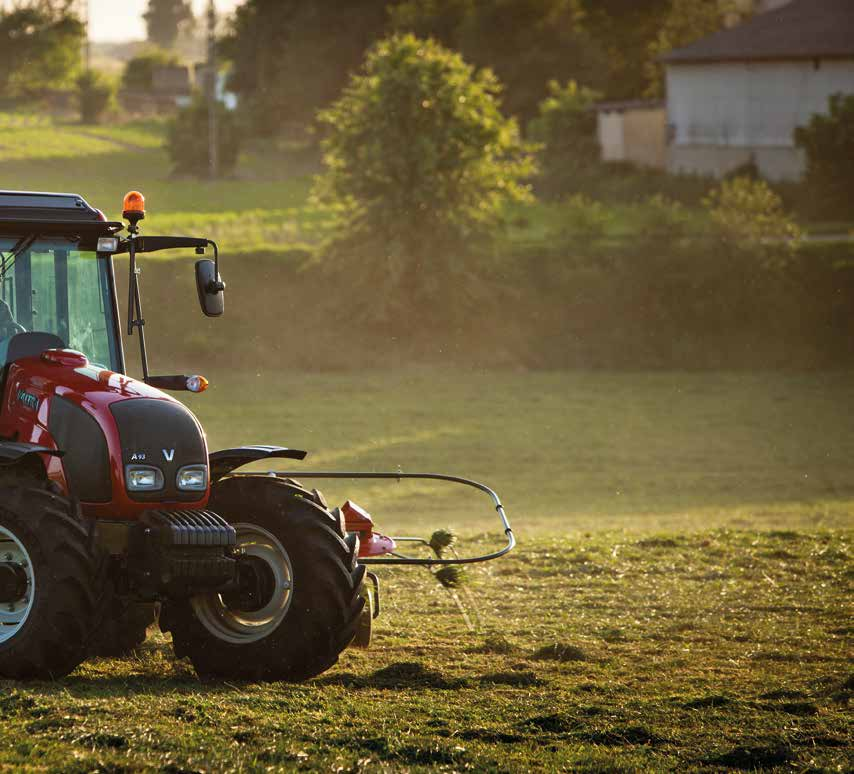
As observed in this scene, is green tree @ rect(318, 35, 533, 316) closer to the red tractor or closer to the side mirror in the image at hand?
the red tractor

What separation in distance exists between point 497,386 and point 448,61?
10.0 meters

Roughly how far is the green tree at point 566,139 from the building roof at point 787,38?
12.5ft

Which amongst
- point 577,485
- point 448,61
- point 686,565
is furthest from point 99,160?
point 686,565

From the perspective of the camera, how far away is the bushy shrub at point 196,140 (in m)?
58.2

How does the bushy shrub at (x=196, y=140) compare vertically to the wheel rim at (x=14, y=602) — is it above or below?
above

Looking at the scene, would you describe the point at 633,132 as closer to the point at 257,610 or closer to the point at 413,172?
the point at 413,172

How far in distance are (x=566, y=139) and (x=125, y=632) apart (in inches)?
2078

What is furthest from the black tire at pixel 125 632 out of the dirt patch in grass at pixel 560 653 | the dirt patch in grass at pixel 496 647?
the dirt patch in grass at pixel 560 653

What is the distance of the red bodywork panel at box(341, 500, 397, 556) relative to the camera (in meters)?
10.1

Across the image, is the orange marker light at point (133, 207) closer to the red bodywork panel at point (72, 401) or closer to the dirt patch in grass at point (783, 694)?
the red bodywork panel at point (72, 401)

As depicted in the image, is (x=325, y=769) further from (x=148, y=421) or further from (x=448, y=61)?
(x=448, y=61)

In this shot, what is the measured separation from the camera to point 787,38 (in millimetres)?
59188

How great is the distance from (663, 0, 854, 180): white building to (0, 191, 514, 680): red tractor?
158 ft

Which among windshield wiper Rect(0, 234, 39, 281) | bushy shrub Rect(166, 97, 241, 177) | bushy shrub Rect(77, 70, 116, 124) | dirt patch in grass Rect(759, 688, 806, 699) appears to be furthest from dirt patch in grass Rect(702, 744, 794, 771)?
bushy shrub Rect(77, 70, 116, 124)
